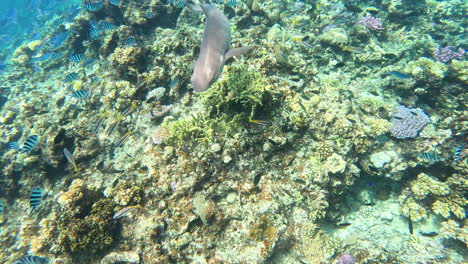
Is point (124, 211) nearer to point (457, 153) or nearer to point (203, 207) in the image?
point (203, 207)

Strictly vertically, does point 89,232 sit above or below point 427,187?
above

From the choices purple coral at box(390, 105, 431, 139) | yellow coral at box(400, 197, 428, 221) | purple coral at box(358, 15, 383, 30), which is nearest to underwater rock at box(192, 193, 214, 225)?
yellow coral at box(400, 197, 428, 221)

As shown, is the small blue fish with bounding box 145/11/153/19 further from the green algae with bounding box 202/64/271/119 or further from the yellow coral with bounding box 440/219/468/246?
the yellow coral with bounding box 440/219/468/246

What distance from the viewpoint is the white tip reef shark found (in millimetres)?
2650

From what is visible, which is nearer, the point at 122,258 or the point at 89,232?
the point at 122,258

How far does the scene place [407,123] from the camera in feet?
19.7

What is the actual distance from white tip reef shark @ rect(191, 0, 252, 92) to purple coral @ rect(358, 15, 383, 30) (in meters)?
9.48

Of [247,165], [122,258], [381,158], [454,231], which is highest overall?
[247,165]

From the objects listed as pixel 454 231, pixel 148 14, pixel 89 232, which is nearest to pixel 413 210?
pixel 454 231

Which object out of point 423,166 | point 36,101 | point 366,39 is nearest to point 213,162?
point 423,166

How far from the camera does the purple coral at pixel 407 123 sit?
5.89 metres

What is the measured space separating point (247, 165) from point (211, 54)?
2603 millimetres

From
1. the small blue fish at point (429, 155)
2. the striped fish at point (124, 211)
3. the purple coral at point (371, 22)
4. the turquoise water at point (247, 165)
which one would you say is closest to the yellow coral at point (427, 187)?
the turquoise water at point (247, 165)

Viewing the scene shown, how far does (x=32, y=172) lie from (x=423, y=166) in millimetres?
11065
